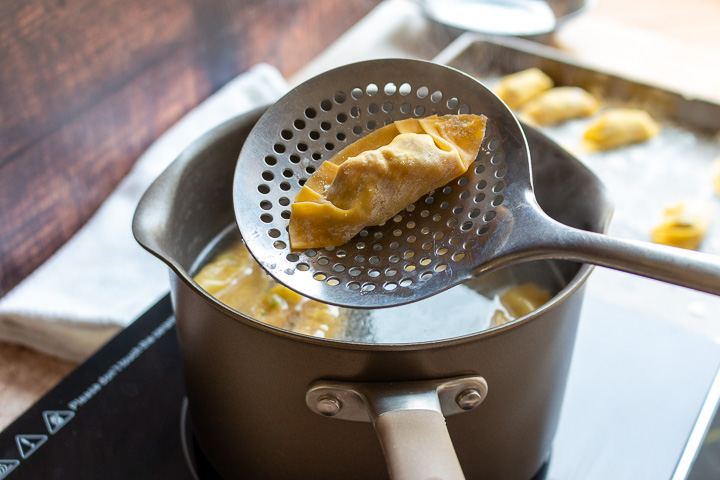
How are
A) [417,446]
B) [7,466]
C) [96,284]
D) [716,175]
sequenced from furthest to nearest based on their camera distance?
[716,175], [96,284], [7,466], [417,446]

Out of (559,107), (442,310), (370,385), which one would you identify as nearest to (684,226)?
(559,107)

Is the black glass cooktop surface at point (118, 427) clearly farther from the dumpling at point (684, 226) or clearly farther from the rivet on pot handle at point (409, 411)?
the dumpling at point (684, 226)

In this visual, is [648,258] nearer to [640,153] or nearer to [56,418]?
[56,418]

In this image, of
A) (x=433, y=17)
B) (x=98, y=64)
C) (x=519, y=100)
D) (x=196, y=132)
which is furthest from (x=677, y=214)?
(x=98, y=64)

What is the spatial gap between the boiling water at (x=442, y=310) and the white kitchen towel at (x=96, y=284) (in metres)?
0.13

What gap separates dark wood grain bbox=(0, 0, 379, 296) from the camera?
75cm

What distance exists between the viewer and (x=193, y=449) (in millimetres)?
607

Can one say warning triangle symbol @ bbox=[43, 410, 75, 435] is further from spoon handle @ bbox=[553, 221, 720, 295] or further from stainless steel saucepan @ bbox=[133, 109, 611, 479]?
spoon handle @ bbox=[553, 221, 720, 295]

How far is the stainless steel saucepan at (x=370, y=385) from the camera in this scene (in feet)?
1.32

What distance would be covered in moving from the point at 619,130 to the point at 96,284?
0.81 metres

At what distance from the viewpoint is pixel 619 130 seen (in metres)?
1.11

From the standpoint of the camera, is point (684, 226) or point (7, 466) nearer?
point (7, 466)

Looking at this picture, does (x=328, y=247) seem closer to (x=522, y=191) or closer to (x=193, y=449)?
(x=522, y=191)

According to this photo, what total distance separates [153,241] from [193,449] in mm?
219
